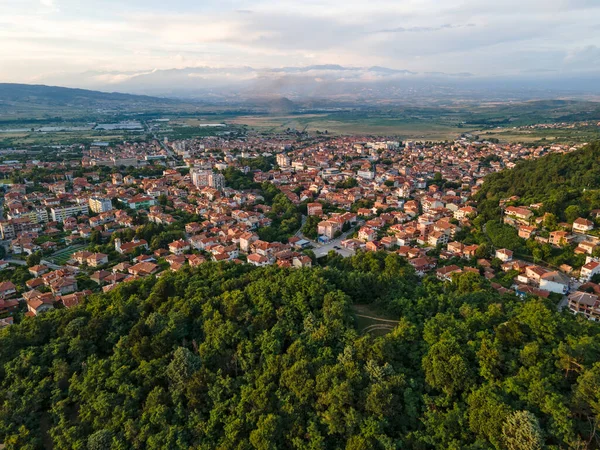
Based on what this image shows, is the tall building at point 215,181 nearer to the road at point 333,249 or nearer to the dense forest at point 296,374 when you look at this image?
the road at point 333,249

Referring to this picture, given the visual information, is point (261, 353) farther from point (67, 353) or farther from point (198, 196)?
point (198, 196)

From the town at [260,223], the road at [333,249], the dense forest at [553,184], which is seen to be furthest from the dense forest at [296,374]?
the dense forest at [553,184]

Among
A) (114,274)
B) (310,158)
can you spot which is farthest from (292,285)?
(310,158)

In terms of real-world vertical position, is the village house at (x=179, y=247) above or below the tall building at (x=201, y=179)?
below

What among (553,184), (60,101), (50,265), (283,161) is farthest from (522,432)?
(60,101)

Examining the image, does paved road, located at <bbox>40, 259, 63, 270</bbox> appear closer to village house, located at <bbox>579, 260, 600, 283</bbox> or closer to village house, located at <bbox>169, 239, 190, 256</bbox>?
village house, located at <bbox>169, 239, 190, 256</bbox>

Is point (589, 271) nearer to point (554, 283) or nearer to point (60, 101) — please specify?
point (554, 283)
